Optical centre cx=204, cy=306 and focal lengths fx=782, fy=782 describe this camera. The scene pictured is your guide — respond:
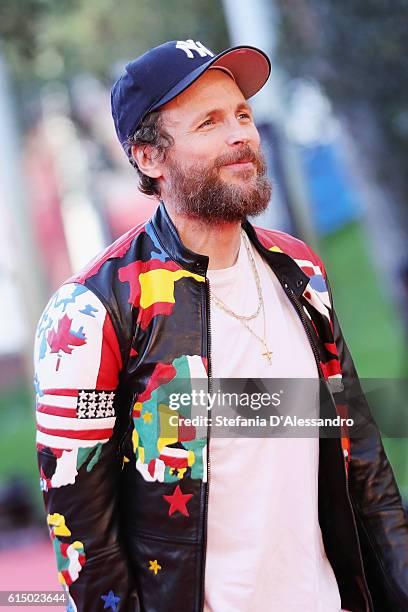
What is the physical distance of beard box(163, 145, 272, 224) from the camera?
1837mm

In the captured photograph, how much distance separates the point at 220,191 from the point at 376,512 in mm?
884

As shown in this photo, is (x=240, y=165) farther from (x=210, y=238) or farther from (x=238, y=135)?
(x=210, y=238)

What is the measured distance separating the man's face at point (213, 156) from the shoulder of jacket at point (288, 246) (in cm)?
16

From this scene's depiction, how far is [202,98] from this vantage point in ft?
6.12

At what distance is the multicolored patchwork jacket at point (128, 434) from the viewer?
1667mm

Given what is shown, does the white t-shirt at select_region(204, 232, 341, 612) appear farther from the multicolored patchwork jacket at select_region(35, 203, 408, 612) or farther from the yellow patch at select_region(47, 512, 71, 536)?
the yellow patch at select_region(47, 512, 71, 536)

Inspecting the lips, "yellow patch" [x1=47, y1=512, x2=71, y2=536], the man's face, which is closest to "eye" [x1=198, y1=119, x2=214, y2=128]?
the man's face

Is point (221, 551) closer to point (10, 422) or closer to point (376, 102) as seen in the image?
point (376, 102)

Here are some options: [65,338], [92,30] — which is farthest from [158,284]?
[92,30]

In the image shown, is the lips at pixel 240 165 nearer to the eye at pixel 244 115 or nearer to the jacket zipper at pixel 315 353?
the eye at pixel 244 115

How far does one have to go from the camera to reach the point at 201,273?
182 cm

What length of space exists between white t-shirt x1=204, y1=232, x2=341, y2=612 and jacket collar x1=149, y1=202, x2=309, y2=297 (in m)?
0.08

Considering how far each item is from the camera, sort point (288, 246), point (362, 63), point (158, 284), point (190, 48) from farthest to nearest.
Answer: point (362, 63), point (288, 246), point (190, 48), point (158, 284)

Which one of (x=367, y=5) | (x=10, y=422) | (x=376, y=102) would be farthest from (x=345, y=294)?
(x=10, y=422)
